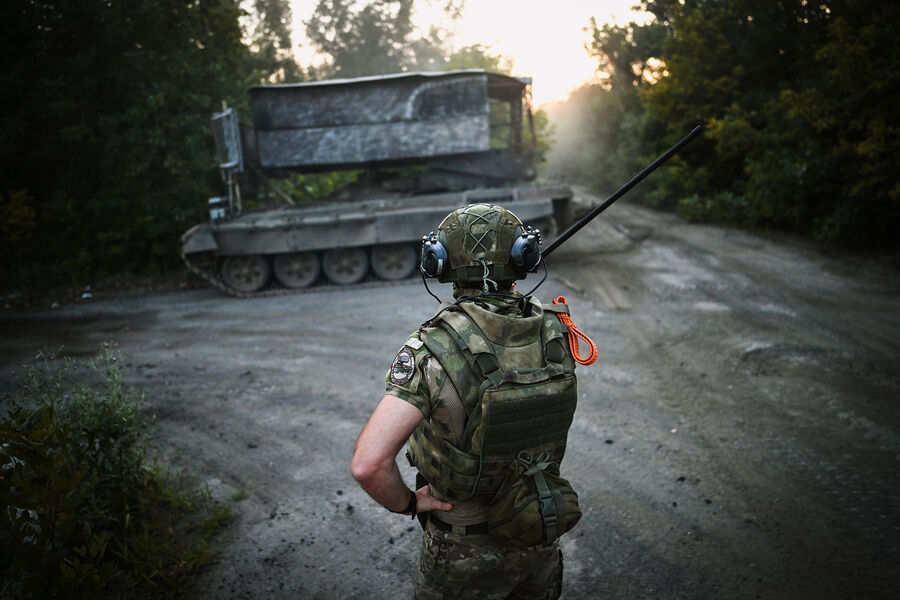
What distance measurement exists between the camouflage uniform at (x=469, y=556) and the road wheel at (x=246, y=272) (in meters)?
10.1

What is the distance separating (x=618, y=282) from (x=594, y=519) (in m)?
6.97

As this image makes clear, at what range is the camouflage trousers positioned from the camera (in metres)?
2.20

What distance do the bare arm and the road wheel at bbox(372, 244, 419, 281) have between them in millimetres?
9929

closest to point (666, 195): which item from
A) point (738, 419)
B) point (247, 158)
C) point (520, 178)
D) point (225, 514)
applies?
point (520, 178)

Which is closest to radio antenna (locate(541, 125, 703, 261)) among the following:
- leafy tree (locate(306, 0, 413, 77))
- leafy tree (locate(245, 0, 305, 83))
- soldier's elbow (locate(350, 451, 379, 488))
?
soldier's elbow (locate(350, 451, 379, 488))

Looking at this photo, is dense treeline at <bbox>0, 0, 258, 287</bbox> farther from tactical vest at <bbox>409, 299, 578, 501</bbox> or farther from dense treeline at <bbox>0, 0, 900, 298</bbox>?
tactical vest at <bbox>409, 299, 578, 501</bbox>

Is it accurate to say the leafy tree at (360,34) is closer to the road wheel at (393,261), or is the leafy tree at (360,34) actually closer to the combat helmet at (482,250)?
the road wheel at (393,261)

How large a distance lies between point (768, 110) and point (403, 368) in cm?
1529

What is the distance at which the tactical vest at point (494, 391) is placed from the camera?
201 cm

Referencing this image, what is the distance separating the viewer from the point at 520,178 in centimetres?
1396

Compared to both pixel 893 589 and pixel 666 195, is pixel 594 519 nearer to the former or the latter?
pixel 893 589

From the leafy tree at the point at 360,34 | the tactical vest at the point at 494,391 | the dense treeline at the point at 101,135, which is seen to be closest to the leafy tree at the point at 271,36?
the leafy tree at the point at 360,34

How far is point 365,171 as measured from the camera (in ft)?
47.2

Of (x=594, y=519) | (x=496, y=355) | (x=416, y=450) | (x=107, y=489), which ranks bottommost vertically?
(x=594, y=519)
